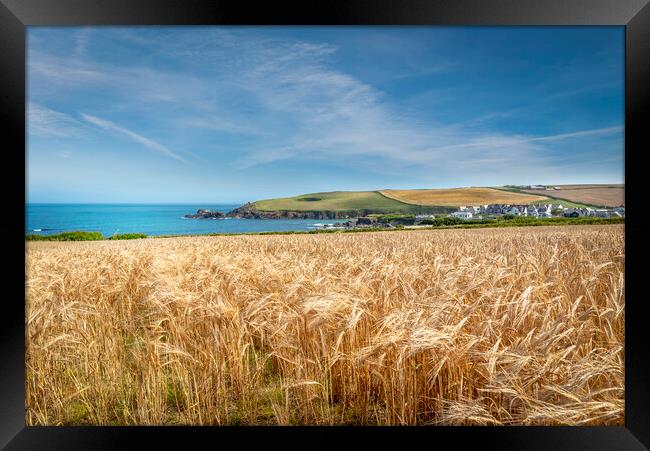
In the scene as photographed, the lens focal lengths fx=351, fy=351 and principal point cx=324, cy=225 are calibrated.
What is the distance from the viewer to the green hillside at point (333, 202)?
86.7 feet

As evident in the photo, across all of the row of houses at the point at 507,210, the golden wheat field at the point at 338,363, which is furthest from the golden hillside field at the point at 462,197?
the golden wheat field at the point at 338,363

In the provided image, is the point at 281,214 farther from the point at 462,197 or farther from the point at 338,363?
the point at 338,363

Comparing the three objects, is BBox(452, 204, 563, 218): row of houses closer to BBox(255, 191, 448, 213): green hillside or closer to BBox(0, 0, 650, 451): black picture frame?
BBox(255, 191, 448, 213): green hillside

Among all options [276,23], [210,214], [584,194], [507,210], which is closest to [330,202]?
[210,214]

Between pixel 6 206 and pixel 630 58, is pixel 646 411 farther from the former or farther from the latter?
pixel 6 206

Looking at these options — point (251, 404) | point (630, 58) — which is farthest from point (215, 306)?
point (630, 58)

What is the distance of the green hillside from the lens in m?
26.4

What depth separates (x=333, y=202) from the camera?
2817cm

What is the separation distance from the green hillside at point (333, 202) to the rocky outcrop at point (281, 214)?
295mm

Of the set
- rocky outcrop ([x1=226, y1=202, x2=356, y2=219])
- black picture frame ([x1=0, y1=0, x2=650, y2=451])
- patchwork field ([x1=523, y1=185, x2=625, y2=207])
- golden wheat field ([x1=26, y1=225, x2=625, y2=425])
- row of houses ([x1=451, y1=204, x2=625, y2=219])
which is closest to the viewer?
golden wheat field ([x1=26, y1=225, x2=625, y2=425])

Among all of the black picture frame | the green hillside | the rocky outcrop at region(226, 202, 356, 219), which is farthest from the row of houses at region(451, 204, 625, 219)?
the black picture frame

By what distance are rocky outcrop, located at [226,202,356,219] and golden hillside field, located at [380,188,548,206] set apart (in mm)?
4471

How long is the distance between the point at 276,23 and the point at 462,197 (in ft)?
64.2

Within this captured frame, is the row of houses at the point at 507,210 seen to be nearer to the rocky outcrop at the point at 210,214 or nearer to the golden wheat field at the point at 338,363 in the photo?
the golden wheat field at the point at 338,363
